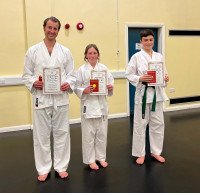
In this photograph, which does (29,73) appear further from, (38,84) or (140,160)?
(140,160)

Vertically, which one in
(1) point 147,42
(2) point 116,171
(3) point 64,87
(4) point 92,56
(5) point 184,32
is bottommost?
(2) point 116,171

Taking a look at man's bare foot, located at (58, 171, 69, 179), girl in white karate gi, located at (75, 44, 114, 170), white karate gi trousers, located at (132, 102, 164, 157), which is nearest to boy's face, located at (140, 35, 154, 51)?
girl in white karate gi, located at (75, 44, 114, 170)

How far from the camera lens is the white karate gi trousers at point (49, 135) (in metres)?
2.49

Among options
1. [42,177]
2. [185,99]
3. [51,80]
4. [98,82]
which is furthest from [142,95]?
[185,99]

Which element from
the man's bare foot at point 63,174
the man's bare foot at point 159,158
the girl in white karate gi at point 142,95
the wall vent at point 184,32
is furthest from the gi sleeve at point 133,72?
the wall vent at point 184,32

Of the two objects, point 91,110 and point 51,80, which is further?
point 91,110

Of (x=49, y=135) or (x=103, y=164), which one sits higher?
(x=49, y=135)

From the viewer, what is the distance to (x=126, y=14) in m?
5.08

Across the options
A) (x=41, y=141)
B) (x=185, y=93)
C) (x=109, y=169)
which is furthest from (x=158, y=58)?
Answer: (x=185, y=93)

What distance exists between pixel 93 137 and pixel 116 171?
42 centimetres

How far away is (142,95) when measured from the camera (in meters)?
2.85

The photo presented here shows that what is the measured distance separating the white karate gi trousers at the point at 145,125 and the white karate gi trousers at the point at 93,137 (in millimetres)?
365

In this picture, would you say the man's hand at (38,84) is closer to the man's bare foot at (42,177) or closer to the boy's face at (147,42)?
the man's bare foot at (42,177)

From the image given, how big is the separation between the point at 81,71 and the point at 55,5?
7.35ft
